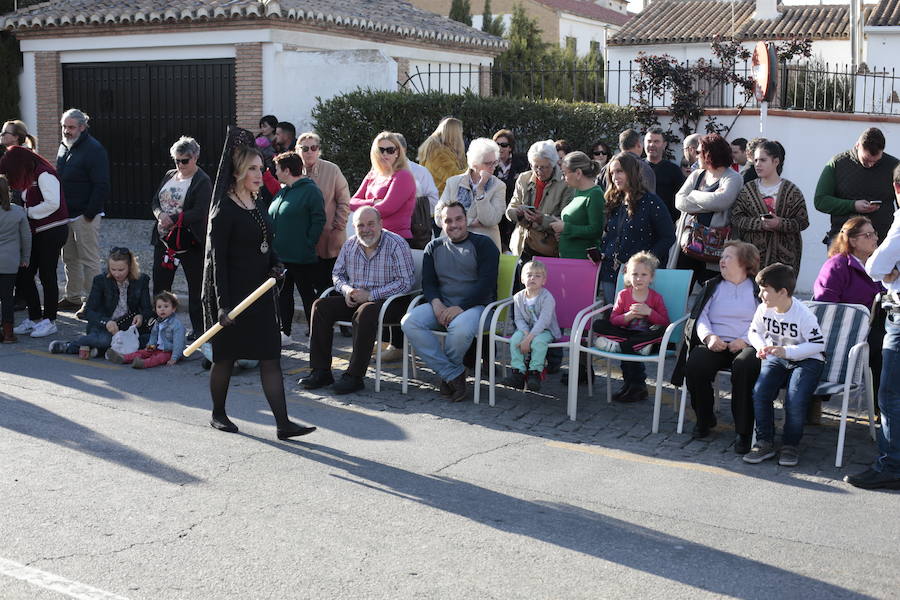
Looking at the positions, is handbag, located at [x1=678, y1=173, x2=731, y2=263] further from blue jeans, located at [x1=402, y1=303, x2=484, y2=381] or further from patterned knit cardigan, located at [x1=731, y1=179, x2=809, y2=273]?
blue jeans, located at [x1=402, y1=303, x2=484, y2=381]

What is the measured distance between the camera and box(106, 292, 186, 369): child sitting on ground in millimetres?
9438

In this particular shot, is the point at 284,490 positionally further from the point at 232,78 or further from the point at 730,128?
the point at 232,78

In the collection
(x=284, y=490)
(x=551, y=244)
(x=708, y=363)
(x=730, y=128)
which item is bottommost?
(x=284, y=490)

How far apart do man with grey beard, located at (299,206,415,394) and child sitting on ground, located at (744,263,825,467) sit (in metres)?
3.00

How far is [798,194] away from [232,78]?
12.6m

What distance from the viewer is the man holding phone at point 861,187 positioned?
885 cm

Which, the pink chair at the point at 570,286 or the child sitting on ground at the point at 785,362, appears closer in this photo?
the child sitting on ground at the point at 785,362

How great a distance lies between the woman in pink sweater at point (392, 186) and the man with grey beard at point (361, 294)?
2.63 feet

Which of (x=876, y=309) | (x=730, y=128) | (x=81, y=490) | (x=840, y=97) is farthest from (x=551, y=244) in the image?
(x=840, y=97)

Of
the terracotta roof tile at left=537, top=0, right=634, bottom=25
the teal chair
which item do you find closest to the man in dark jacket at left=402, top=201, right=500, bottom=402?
the teal chair

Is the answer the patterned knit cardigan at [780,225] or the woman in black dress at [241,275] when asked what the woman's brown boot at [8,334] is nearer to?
the woman in black dress at [241,275]

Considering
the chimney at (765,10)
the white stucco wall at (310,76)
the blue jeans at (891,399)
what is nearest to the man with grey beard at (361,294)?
the blue jeans at (891,399)

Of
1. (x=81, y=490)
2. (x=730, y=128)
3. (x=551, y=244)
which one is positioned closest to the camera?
(x=81, y=490)

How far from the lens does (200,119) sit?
19.5 meters
